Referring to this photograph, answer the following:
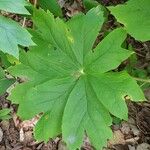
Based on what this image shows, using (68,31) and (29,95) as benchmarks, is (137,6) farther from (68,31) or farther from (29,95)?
(29,95)

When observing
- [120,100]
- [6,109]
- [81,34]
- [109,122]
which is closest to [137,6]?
[81,34]

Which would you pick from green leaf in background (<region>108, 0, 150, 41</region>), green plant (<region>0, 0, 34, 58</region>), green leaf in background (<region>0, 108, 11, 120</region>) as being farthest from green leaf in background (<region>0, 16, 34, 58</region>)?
green leaf in background (<region>0, 108, 11, 120</region>)

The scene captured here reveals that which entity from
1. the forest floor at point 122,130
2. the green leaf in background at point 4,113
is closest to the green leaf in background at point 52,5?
the forest floor at point 122,130

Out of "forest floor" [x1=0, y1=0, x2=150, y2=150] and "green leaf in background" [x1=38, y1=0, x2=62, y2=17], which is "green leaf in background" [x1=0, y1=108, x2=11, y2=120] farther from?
"green leaf in background" [x1=38, y1=0, x2=62, y2=17]

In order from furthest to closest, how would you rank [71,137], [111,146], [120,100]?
1. [111,146]
2. [71,137]
3. [120,100]

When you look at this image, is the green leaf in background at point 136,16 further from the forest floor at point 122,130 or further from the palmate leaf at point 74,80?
the forest floor at point 122,130

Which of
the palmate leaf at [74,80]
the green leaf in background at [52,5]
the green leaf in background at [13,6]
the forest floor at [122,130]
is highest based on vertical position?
the green leaf in background at [52,5]

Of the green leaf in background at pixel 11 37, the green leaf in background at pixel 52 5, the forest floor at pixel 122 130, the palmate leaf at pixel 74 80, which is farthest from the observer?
the forest floor at pixel 122 130

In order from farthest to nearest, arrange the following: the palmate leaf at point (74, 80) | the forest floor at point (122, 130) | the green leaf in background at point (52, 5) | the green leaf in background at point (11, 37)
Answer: the forest floor at point (122, 130), the green leaf in background at point (52, 5), the palmate leaf at point (74, 80), the green leaf in background at point (11, 37)
